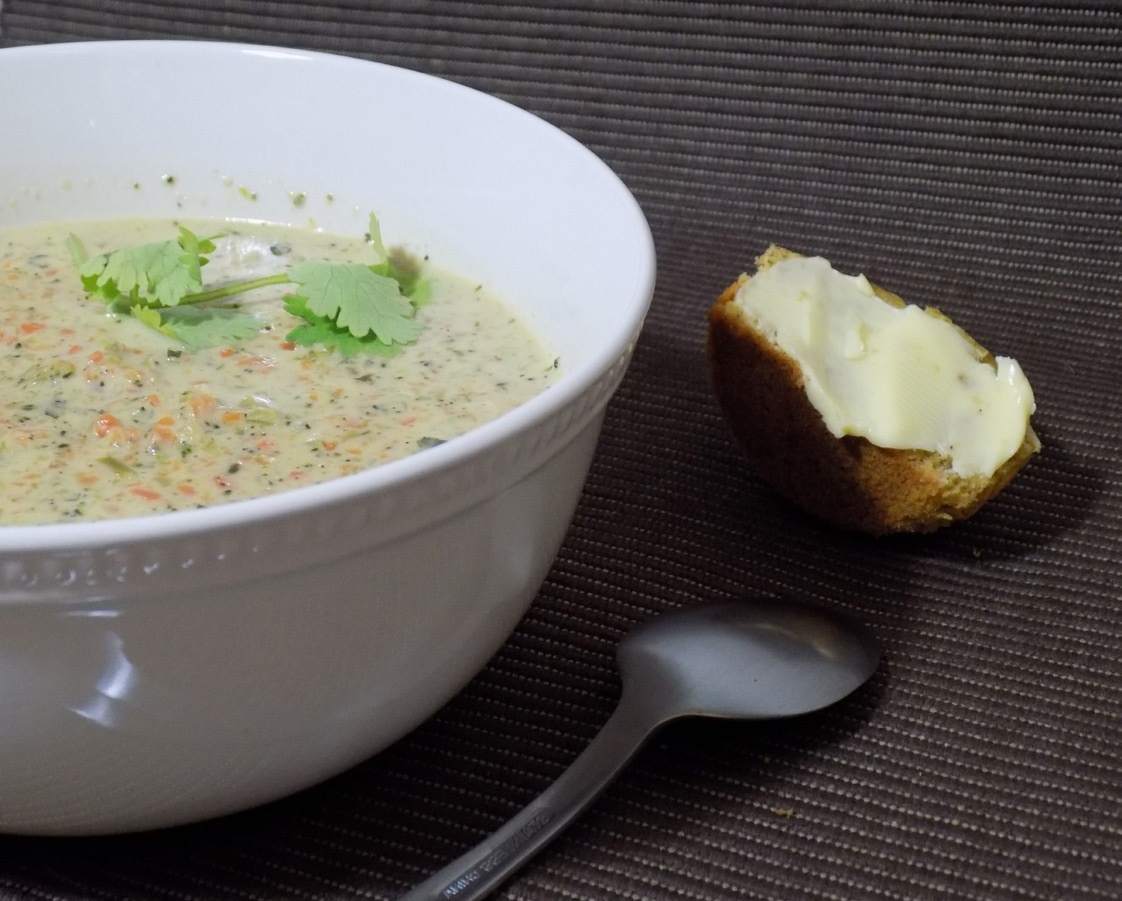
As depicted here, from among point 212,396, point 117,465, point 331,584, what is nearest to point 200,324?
point 212,396

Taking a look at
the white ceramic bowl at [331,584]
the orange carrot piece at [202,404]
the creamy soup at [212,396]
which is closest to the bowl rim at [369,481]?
the white ceramic bowl at [331,584]

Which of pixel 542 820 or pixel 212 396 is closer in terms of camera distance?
pixel 542 820

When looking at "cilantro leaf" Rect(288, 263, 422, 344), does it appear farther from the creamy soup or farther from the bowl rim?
the bowl rim

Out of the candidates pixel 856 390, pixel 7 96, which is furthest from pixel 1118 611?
pixel 7 96

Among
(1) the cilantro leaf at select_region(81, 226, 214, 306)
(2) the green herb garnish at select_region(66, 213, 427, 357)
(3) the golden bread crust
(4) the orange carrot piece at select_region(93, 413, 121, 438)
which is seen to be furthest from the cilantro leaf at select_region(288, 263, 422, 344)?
(3) the golden bread crust

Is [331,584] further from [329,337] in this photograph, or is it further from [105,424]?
[329,337]
